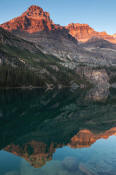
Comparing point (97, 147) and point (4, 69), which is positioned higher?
point (4, 69)

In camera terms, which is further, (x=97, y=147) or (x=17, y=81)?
(x=17, y=81)

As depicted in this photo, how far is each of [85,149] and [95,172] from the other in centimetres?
725

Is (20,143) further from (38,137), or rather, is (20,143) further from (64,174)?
(64,174)

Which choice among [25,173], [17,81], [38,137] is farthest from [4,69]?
[25,173]

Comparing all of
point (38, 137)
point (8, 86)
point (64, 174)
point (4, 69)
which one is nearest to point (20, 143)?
point (38, 137)

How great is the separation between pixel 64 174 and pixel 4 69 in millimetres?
190772

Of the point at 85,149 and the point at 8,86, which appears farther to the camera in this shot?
the point at 8,86

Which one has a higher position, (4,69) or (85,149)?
(4,69)

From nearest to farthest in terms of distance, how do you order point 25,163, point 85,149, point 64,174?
point 64,174
point 25,163
point 85,149

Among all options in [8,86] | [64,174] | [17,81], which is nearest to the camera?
[64,174]

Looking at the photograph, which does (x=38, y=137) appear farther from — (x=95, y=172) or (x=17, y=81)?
(x=17, y=81)

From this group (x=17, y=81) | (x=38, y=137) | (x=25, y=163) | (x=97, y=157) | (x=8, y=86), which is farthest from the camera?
(x=17, y=81)

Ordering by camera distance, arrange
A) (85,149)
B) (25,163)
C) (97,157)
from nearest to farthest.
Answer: (25,163) → (97,157) → (85,149)

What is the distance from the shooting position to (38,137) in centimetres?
3139
